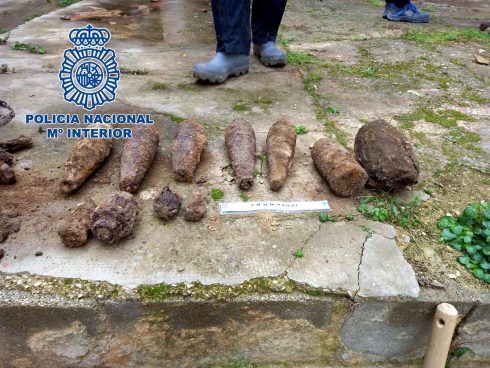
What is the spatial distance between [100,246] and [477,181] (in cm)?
196


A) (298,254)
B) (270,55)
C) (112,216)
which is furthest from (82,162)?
(270,55)

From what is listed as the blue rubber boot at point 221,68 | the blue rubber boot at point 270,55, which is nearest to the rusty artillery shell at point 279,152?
the blue rubber boot at point 221,68

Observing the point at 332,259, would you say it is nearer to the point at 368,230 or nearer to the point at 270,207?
the point at 368,230

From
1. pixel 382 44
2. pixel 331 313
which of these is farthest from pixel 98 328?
pixel 382 44

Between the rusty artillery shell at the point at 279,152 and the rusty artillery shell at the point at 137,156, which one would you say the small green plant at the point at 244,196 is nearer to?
the rusty artillery shell at the point at 279,152

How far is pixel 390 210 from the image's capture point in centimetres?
198

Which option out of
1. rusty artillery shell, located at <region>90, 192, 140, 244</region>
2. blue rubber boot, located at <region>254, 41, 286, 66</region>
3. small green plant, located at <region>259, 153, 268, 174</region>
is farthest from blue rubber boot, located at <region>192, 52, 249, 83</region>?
rusty artillery shell, located at <region>90, 192, 140, 244</region>

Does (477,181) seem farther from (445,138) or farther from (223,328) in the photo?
(223,328)

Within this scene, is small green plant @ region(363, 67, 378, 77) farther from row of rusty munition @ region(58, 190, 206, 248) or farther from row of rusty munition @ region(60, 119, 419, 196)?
row of rusty munition @ region(58, 190, 206, 248)

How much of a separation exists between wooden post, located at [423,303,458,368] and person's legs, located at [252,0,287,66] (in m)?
2.63

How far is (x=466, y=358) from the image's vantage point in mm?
1782

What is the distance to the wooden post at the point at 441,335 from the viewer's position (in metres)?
1.54

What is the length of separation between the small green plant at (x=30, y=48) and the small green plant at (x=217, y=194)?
273 cm

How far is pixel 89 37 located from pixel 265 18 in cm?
177
